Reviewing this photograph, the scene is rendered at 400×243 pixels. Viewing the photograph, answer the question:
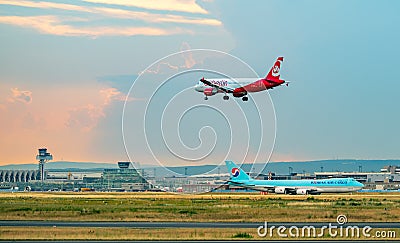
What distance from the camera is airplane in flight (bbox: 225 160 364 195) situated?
557 ft

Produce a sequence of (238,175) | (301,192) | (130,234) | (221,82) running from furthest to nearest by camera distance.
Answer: (238,175)
(301,192)
(221,82)
(130,234)

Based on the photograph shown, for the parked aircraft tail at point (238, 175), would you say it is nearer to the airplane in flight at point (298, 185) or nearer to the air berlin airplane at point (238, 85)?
the airplane in flight at point (298, 185)

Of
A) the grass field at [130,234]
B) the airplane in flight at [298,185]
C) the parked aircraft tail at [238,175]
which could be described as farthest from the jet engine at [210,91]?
the parked aircraft tail at [238,175]

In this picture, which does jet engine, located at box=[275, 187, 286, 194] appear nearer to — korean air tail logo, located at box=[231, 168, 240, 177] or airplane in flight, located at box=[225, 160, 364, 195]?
airplane in flight, located at box=[225, 160, 364, 195]

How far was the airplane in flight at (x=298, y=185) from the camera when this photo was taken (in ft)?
557

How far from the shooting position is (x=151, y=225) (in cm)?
6756

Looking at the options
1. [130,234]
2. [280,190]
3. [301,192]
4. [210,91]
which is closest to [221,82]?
[210,91]

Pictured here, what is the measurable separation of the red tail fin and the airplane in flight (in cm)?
5685

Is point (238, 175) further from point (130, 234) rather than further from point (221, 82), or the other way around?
point (130, 234)

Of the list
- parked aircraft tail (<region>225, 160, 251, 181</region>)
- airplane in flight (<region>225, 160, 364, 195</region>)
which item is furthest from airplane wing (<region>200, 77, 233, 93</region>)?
parked aircraft tail (<region>225, 160, 251, 181</region>)

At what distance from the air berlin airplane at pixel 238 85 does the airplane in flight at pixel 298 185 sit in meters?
60.6

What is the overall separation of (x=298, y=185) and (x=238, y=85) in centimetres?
6849

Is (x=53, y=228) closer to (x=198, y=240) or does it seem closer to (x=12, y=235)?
Result: (x=12, y=235)

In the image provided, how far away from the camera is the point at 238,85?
110375 mm
